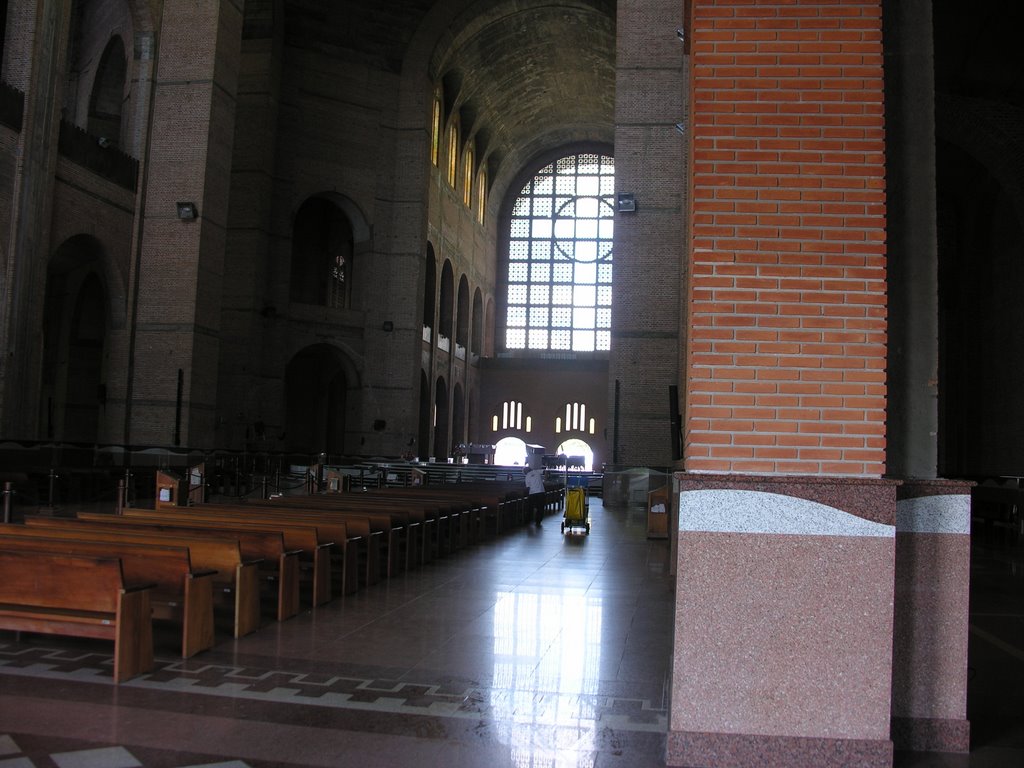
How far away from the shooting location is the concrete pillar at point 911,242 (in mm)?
4988

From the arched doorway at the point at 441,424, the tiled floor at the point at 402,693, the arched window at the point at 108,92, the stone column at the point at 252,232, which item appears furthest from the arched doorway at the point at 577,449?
the tiled floor at the point at 402,693

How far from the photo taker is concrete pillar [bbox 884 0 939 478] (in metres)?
4.99

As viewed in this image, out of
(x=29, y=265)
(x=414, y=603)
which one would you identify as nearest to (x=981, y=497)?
(x=414, y=603)

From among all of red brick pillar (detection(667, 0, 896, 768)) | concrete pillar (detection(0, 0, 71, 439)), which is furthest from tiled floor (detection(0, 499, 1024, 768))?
concrete pillar (detection(0, 0, 71, 439))

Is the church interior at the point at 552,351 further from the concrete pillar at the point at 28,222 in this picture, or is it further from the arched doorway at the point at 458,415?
the arched doorway at the point at 458,415

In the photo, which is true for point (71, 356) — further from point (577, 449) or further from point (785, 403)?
point (785, 403)

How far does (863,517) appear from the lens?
14.2 feet

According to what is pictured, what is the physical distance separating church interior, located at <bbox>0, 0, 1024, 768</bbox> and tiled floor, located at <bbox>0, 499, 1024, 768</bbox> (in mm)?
32

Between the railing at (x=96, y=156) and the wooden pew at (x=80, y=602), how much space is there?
17717mm

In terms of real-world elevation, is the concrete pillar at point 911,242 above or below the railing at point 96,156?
below

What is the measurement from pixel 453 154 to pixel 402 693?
3603cm

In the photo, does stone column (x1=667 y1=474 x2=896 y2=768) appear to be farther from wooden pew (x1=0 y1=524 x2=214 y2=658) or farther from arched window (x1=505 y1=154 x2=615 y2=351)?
arched window (x1=505 y1=154 x2=615 y2=351)

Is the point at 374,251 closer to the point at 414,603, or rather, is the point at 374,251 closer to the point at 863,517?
the point at 414,603

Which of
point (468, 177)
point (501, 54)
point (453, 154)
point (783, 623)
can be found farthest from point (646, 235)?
point (468, 177)
